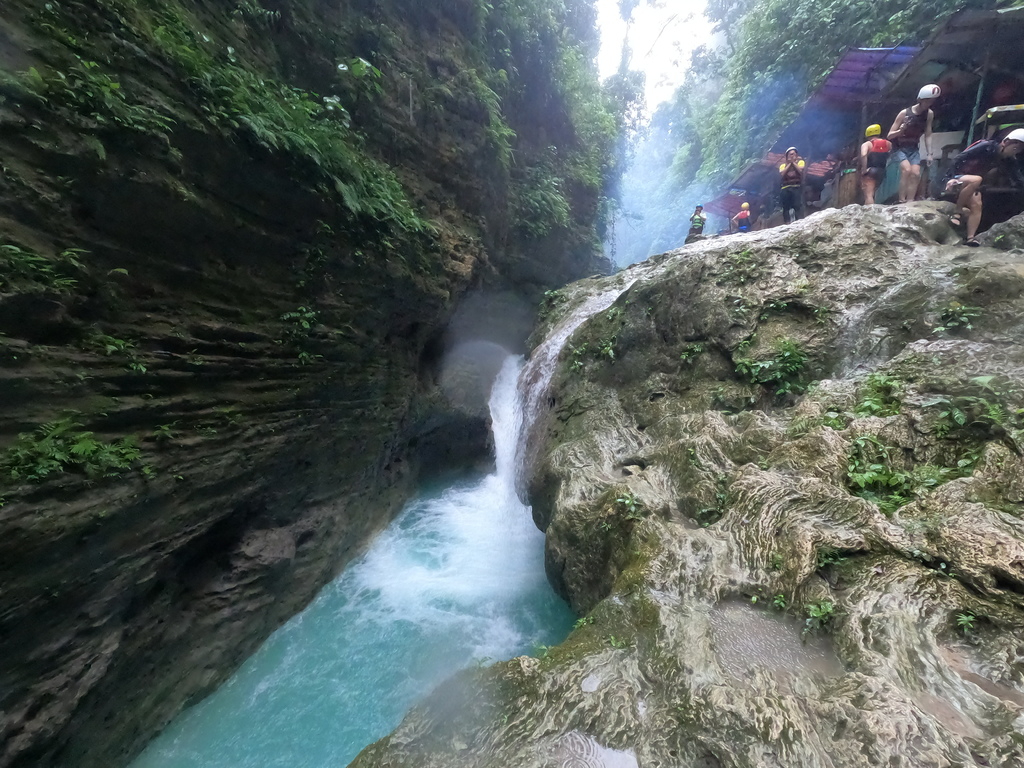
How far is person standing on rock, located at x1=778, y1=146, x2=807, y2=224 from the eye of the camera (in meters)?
11.4

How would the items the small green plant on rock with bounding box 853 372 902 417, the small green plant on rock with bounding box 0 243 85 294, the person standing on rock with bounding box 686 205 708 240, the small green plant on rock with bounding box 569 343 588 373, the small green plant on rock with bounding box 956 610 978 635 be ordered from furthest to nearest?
the person standing on rock with bounding box 686 205 708 240
the small green plant on rock with bounding box 569 343 588 373
the small green plant on rock with bounding box 853 372 902 417
the small green plant on rock with bounding box 0 243 85 294
the small green plant on rock with bounding box 956 610 978 635

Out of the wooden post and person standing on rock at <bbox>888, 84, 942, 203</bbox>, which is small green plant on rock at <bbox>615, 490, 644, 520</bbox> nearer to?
person standing on rock at <bbox>888, 84, 942, 203</bbox>

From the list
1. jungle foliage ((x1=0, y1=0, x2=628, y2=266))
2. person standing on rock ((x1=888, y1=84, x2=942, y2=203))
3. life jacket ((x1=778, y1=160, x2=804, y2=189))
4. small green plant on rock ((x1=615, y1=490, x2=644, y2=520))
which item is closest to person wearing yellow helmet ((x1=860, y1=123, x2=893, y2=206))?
person standing on rock ((x1=888, y1=84, x2=942, y2=203))

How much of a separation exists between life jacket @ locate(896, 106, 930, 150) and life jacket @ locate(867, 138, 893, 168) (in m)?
0.21

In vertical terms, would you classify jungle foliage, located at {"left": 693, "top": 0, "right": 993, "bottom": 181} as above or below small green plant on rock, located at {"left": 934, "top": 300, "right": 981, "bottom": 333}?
above

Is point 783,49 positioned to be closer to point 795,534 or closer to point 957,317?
point 957,317

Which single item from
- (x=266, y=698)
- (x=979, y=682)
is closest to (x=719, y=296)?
(x=979, y=682)

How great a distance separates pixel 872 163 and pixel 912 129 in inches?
32.7

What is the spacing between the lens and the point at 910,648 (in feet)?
9.68

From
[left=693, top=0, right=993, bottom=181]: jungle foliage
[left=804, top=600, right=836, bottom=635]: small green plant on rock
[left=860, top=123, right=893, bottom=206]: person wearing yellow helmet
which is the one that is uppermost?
[left=693, top=0, right=993, bottom=181]: jungle foliage

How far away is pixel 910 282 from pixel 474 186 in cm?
716

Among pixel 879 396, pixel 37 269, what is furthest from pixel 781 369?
pixel 37 269

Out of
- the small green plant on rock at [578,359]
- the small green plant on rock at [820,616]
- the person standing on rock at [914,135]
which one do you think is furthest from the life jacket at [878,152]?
the small green plant on rock at [820,616]

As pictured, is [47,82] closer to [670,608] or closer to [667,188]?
[670,608]
